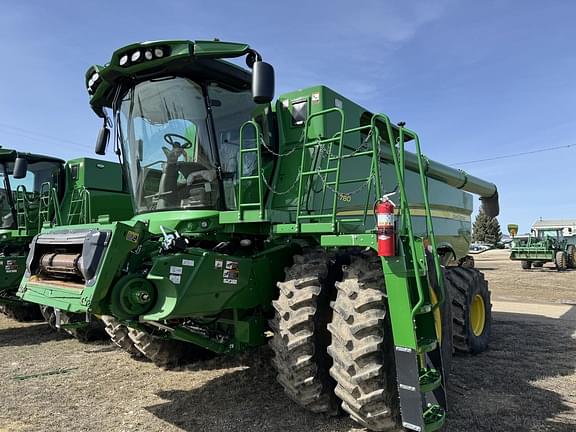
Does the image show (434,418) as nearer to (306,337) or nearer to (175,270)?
(306,337)

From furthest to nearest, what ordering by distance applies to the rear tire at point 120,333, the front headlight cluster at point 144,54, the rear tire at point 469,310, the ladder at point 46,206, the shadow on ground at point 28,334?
the ladder at point 46,206, the shadow on ground at point 28,334, the rear tire at point 469,310, the rear tire at point 120,333, the front headlight cluster at point 144,54

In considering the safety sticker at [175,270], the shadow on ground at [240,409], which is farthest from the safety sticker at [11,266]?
the safety sticker at [175,270]

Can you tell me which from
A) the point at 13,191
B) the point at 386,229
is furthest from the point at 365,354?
the point at 13,191

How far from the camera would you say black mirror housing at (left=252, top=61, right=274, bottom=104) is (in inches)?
148

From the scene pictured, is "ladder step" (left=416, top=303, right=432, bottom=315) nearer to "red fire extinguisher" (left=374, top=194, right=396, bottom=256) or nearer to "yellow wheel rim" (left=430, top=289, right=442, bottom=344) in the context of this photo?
"yellow wheel rim" (left=430, top=289, right=442, bottom=344)

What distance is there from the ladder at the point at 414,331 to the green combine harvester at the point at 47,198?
7.04m

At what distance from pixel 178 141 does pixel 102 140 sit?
1.17 m

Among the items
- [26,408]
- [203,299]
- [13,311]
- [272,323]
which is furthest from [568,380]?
[13,311]

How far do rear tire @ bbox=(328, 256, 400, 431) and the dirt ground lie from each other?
1.30ft

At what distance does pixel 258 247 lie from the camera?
15.6 ft

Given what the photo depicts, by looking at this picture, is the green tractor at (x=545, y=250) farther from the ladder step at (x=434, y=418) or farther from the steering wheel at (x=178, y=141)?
the steering wheel at (x=178, y=141)

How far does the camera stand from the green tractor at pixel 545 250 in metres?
25.1

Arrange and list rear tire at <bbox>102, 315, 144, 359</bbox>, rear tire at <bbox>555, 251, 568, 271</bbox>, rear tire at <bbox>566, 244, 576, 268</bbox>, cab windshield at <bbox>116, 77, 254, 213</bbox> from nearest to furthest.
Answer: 1. cab windshield at <bbox>116, 77, 254, 213</bbox>
2. rear tire at <bbox>102, 315, 144, 359</bbox>
3. rear tire at <bbox>555, 251, 568, 271</bbox>
4. rear tire at <bbox>566, 244, 576, 268</bbox>

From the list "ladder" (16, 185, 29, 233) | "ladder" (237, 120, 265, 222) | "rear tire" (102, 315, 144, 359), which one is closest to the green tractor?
"ladder" (16, 185, 29, 233)
